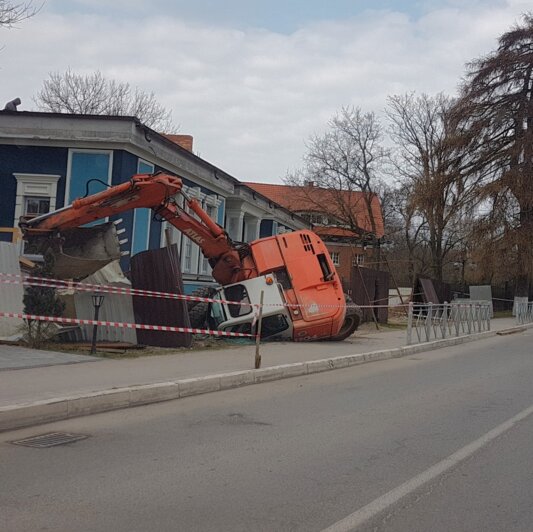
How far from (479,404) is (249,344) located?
709 cm

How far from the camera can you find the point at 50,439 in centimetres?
654

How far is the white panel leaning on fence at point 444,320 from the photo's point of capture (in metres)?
18.1

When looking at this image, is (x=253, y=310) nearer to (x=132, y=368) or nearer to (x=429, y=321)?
(x=132, y=368)

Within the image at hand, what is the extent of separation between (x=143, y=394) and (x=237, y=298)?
703 cm

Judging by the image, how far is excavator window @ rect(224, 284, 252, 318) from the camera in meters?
15.2

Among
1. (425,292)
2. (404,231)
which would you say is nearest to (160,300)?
(425,292)

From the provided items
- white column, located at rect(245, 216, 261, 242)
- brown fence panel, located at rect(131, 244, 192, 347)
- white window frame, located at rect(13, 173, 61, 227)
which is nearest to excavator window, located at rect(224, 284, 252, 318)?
brown fence panel, located at rect(131, 244, 192, 347)

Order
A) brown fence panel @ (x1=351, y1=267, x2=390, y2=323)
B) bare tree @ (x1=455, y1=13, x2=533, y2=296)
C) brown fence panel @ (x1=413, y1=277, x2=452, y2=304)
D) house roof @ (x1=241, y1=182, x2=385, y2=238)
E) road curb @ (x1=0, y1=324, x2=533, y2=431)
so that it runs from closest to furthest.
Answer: road curb @ (x1=0, y1=324, x2=533, y2=431) < brown fence panel @ (x1=351, y1=267, x2=390, y2=323) < brown fence panel @ (x1=413, y1=277, x2=452, y2=304) < bare tree @ (x1=455, y1=13, x2=533, y2=296) < house roof @ (x1=241, y1=182, x2=385, y2=238)

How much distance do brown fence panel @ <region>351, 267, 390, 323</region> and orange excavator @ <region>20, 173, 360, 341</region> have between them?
24.5 feet

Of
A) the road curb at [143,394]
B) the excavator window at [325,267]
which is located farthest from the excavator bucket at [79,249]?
the excavator window at [325,267]

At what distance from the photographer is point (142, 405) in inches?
332

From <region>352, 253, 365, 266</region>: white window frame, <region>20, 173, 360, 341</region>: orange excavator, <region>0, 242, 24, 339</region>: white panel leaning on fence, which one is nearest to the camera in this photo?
<region>0, 242, 24, 339</region>: white panel leaning on fence

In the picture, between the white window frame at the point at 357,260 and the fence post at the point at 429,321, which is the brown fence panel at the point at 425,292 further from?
the fence post at the point at 429,321

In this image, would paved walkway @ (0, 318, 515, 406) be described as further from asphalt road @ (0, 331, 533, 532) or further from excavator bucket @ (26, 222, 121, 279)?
excavator bucket @ (26, 222, 121, 279)
